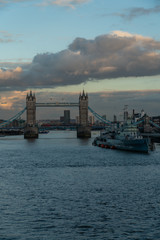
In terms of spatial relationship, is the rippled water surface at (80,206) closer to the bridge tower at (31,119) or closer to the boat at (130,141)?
the boat at (130,141)

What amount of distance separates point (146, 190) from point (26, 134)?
14562 centimetres

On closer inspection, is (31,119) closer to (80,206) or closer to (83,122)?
(83,122)

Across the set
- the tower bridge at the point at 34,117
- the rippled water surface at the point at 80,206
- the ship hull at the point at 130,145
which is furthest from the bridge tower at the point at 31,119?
the rippled water surface at the point at 80,206

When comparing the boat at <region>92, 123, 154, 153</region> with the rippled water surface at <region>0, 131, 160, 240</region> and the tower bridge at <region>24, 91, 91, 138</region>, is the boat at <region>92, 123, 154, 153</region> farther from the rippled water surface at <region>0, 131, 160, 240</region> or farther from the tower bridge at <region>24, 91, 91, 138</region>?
the tower bridge at <region>24, 91, 91, 138</region>

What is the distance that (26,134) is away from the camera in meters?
176

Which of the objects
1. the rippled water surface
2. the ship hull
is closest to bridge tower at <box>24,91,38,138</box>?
the ship hull

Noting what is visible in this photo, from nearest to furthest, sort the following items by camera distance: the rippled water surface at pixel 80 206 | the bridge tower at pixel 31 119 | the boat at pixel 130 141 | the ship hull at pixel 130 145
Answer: the rippled water surface at pixel 80 206, the ship hull at pixel 130 145, the boat at pixel 130 141, the bridge tower at pixel 31 119

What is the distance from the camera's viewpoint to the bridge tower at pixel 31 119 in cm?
17638

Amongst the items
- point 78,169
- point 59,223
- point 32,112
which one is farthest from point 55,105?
point 59,223

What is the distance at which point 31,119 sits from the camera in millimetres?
186625

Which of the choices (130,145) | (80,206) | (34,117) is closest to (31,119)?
(34,117)

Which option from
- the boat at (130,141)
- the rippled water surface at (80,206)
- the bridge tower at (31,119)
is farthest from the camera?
the bridge tower at (31,119)

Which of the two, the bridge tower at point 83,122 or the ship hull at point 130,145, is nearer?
the ship hull at point 130,145

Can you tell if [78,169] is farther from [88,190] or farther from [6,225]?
[6,225]
